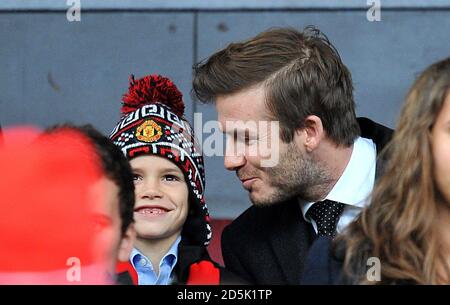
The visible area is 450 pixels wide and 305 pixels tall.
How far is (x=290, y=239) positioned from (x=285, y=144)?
0.90 ft

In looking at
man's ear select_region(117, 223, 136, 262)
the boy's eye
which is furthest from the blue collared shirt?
man's ear select_region(117, 223, 136, 262)

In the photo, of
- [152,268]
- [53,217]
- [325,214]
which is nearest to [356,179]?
[325,214]

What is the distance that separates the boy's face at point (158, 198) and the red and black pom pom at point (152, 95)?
0.72 feet

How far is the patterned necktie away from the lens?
2598 millimetres

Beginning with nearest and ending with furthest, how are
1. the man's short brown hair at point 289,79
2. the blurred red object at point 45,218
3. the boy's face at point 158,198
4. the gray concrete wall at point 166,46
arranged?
the blurred red object at point 45,218
the boy's face at point 158,198
the man's short brown hair at point 289,79
the gray concrete wall at point 166,46

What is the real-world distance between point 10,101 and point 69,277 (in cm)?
263

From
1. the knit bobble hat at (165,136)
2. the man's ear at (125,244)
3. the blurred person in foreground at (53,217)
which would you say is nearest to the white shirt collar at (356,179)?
the knit bobble hat at (165,136)

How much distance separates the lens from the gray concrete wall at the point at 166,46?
4301 mm

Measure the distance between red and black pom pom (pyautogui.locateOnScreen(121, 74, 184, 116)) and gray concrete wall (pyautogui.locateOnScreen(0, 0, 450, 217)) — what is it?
142cm

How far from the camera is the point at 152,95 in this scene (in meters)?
2.76

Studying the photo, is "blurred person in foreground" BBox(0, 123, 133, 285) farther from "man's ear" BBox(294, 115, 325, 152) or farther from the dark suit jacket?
"man's ear" BBox(294, 115, 325, 152)

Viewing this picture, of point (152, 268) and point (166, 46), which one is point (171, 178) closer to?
point (152, 268)

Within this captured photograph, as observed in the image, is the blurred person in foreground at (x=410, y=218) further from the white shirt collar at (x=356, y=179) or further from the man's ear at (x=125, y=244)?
the white shirt collar at (x=356, y=179)
